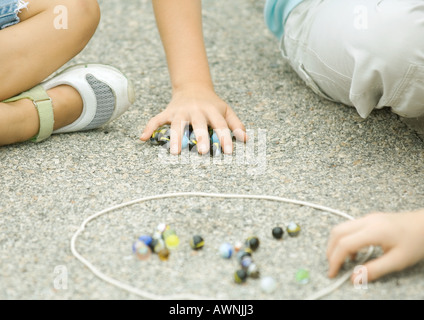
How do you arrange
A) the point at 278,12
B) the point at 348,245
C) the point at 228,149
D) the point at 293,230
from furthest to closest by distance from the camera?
the point at 278,12
the point at 228,149
the point at 293,230
the point at 348,245

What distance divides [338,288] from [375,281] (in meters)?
0.05

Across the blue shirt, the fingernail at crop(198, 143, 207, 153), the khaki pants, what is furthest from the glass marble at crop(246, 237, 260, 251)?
the blue shirt

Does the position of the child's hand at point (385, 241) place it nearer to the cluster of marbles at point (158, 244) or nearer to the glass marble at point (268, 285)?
the glass marble at point (268, 285)

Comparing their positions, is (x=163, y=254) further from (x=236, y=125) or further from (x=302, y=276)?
(x=236, y=125)

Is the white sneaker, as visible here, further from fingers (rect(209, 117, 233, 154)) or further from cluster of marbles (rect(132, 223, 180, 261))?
cluster of marbles (rect(132, 223, 180, 261))

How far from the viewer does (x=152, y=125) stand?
3.80 ft

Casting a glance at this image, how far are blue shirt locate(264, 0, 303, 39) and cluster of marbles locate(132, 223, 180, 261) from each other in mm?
706

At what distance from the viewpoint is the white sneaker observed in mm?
1146

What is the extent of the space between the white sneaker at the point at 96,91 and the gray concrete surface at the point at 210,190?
0.03 metres

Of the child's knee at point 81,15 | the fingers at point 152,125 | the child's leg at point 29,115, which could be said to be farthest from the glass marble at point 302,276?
the child's knee at point 81,15

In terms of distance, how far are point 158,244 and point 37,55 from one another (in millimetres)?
519

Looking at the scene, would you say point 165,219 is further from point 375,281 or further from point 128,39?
point 128,39

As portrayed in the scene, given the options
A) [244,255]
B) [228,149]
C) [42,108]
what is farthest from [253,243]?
[42,108]

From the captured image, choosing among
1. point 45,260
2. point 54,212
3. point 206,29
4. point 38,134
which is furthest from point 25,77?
point 206,29
